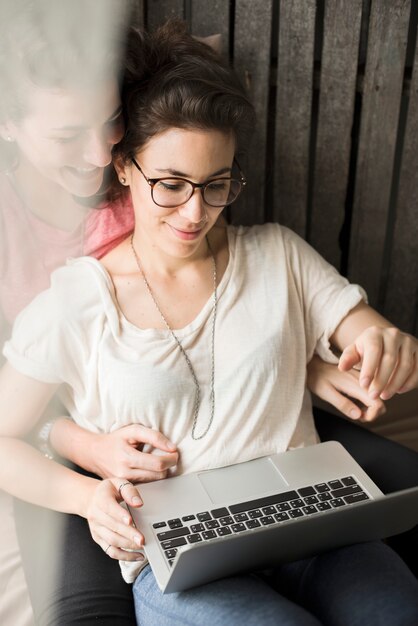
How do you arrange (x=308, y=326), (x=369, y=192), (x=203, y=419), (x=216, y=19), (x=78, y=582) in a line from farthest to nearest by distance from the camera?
1. (x=369, y=192)
2. (x=216, y=19)
3. (x=308, y=326)
4. (x=203, y=419)
5. (x=78, y=582)

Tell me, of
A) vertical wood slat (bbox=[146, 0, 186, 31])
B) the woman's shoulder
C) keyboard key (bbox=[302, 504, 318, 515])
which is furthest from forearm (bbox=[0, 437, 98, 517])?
vertical wood slat (bbox=[146, 0, 186, 31])

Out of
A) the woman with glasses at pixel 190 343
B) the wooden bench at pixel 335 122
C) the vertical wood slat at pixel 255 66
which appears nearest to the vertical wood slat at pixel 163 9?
the wooden bench at pixel 335 122

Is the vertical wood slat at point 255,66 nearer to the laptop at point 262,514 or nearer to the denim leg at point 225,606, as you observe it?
the laptop at point 262,514

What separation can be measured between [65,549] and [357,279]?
958 mm

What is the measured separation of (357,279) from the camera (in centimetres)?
179

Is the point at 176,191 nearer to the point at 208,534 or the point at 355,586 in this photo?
the point at 208,534

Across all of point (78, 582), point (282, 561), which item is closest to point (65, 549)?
point (78, 582)

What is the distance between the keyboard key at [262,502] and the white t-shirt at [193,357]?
0.27 ft

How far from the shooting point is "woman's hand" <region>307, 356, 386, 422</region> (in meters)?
1.21

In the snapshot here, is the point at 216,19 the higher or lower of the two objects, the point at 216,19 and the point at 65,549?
the higher

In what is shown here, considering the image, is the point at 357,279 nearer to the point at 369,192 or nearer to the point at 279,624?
the point at 369,192

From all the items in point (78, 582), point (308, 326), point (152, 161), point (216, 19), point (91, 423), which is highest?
point (216, 19)

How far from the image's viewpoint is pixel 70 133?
1044 mm

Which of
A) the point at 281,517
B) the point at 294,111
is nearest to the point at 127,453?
the point at 281,517
